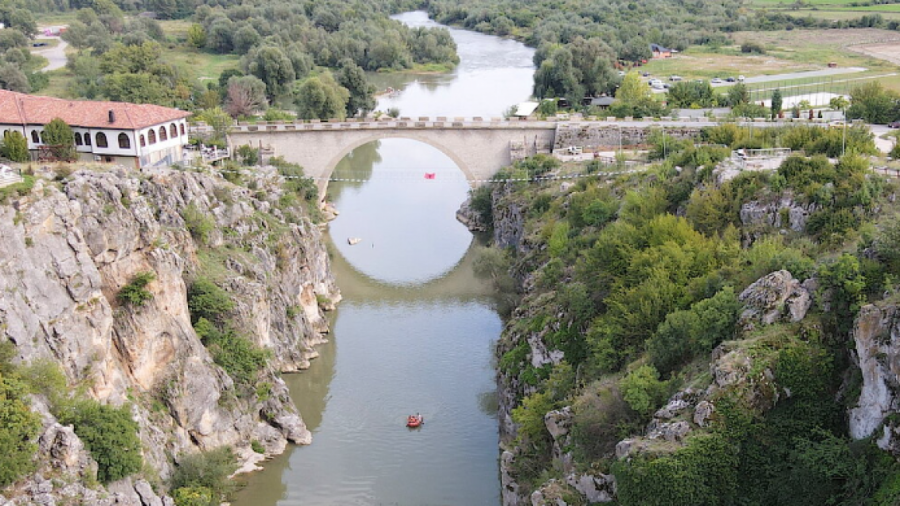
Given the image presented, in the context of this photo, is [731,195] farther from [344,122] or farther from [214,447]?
[344,122]

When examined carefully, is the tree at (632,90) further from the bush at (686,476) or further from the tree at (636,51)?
the bush at (686,476)

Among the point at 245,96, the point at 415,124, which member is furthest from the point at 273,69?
the point at 415,124

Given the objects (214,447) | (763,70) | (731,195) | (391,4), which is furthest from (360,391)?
(391,4)

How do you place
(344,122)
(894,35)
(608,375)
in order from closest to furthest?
(608,375), (344,122), (894,35)

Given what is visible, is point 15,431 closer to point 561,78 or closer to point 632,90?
point 632,90

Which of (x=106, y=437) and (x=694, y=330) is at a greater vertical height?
(x=694, y=330)

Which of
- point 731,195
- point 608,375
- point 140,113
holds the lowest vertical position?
point 608,375

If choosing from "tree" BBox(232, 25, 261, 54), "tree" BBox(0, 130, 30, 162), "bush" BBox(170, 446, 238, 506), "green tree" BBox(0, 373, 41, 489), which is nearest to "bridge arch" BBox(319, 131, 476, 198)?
"tree" BBox(0, 130, 30, 162)
